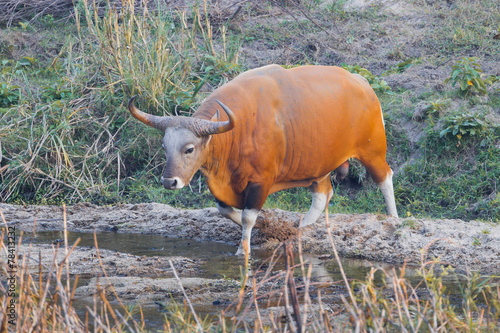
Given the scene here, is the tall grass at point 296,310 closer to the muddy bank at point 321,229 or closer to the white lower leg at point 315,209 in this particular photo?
the muddy bank at point 321,229

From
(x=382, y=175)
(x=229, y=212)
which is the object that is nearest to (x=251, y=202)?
(x=229, y=212)

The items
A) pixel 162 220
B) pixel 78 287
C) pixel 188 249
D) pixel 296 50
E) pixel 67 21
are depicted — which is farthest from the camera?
pixel 67 21

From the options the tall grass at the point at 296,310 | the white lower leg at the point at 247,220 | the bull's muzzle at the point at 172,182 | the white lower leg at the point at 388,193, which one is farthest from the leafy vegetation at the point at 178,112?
the tall grass at the point at 296,310

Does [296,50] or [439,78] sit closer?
[439,78]

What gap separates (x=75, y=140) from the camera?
8.28 m

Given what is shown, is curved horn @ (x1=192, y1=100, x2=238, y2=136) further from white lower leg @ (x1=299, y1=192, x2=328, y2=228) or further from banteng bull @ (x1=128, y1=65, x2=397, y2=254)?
white lower leg @ (x1=299, y1=192, x2=328, y2=228)

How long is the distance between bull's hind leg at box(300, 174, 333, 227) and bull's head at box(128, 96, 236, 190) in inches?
63.1

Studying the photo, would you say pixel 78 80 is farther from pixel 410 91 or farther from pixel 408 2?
pixel 408 2

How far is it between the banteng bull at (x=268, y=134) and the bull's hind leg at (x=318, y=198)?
25 centimetres

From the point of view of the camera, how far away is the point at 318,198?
6.41 metres

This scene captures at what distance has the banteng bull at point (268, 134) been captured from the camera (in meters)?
5.09

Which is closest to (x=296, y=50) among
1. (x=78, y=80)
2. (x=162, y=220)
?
(x=78, y=80)

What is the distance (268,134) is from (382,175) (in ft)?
4.88

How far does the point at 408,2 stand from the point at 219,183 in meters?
6.76
